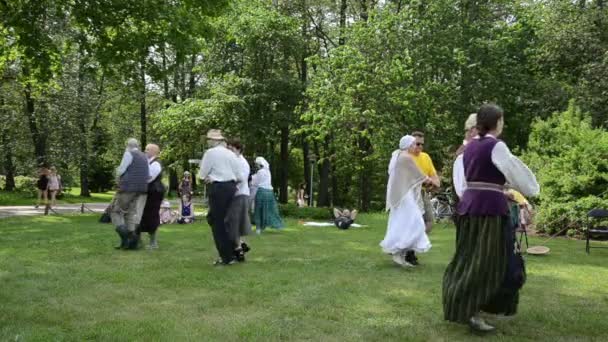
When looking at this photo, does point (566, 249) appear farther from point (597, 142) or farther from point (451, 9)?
point (451, 9)

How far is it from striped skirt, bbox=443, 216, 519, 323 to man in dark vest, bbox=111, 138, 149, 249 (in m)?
6.45

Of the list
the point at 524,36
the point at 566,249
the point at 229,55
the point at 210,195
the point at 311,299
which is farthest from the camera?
the point at 229,55

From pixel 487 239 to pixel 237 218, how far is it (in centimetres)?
461

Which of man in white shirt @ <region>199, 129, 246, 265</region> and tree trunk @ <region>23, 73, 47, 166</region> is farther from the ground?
tree trunk @ <region>23, 73, 47, 166</region>

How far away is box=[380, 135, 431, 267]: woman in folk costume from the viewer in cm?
823

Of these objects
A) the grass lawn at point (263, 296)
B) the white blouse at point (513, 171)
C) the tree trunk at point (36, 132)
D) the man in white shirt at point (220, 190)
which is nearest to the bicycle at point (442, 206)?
the grass lawn at point (263, 296)

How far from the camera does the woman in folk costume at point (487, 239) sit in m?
4.80

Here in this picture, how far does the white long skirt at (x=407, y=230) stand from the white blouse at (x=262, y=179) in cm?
590

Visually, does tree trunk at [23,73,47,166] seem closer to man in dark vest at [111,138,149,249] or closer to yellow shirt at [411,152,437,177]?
man in dark vest at [111,138,149,249]

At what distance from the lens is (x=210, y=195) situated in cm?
856

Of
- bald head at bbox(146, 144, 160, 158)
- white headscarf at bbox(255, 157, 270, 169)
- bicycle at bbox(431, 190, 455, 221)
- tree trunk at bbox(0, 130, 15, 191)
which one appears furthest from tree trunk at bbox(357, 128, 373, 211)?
tree trunk at bbox(0, 130, 15, 191)

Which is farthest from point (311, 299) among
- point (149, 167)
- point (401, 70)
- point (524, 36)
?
point (524, 36)

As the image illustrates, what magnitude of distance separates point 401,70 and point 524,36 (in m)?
6.09

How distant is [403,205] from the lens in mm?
8359
